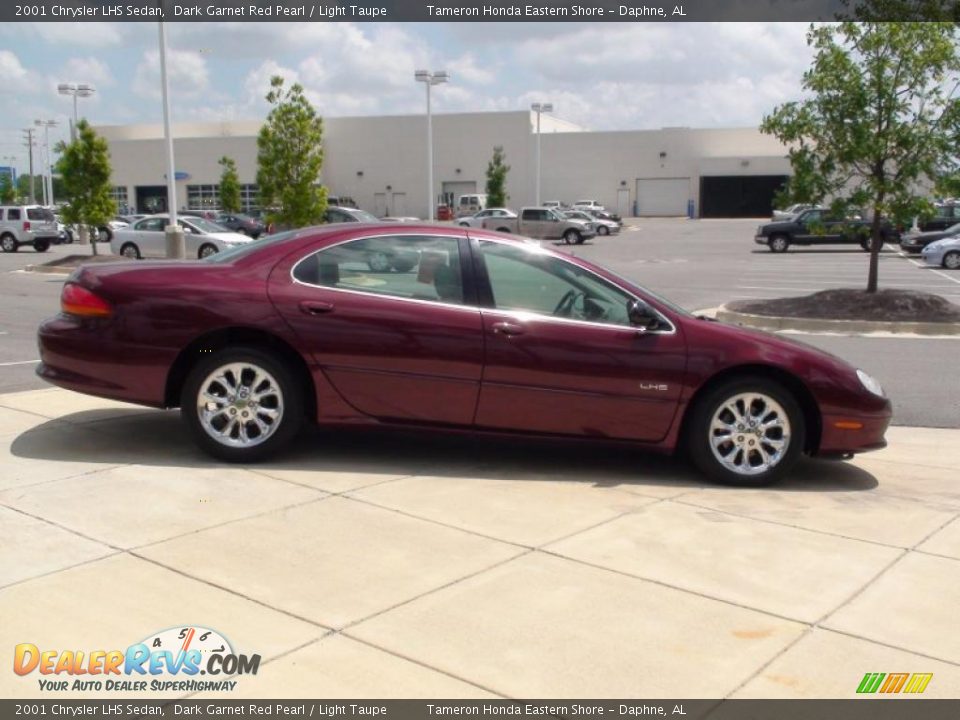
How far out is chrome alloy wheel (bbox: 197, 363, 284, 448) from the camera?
20.0ft

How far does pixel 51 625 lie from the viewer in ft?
12.6

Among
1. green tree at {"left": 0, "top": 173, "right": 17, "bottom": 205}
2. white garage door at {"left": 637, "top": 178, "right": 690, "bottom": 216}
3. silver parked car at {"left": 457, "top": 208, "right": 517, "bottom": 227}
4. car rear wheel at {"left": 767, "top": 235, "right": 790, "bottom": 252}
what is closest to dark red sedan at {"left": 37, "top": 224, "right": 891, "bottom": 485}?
car rear wheel at {"left": 767, "top": 235, "right": 790, "bottom": 252}

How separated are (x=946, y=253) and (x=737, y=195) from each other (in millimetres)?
46373

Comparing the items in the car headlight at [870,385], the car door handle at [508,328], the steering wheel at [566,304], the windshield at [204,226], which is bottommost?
the car headlight at [870,385]

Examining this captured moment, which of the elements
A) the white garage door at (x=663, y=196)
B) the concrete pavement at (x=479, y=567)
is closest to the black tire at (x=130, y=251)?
the concrete pavement at (x=479, y=567)

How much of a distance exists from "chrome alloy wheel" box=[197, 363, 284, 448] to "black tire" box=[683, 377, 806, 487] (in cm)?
256

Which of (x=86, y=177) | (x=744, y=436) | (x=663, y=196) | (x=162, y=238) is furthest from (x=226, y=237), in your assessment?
(x=663, y=196)

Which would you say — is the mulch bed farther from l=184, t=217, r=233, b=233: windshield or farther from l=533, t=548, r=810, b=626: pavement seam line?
l=184, t=217, r=233, b=233: windshield

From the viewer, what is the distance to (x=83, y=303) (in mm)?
6270

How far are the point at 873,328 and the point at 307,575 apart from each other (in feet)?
41.5

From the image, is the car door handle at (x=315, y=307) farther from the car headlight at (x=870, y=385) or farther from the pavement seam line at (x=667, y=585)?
the car headlight at (x=870, y=385)

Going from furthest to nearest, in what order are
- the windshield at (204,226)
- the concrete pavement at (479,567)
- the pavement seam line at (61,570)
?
the windshield at (204,226), the pavement seam line at (61,570), the concrete pavement at (479,567)
